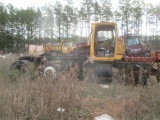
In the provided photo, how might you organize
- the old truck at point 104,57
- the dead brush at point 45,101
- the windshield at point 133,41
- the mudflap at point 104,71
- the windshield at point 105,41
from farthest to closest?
the windshield at point 133,41 → the windshield at point 105,41 → the mudflap at point 104,71 → the old truck at point 104,57 → the dead brush at point 45,101

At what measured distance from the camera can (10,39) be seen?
52094 mm

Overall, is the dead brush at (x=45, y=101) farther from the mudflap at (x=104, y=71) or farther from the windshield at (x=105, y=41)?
the windshield at (x=105, y=41)

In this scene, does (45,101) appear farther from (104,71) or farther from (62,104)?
(104,71)

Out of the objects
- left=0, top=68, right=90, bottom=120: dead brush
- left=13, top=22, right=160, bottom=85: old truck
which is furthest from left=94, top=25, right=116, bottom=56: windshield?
left=0, top=68, right=90, bottom=120: dead brush

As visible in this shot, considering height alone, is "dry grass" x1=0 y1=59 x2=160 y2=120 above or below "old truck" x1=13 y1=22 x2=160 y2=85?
below

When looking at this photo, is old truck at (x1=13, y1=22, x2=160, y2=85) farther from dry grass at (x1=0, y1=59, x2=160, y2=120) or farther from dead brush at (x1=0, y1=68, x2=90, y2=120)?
dead brush at (x1=0, y1=68, x2=90, y2=120)

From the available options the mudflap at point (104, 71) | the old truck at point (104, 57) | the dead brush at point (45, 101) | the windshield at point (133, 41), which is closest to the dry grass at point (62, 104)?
the dead brush at point (45, 101)

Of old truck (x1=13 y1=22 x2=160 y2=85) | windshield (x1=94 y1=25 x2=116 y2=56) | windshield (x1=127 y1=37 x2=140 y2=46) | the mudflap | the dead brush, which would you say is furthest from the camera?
windshield (x1=127 y1=37 x2=140 y2=46)

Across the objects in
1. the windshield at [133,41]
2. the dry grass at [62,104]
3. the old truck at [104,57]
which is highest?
the windshield at [133,41]

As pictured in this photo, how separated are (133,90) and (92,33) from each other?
376 centimetres

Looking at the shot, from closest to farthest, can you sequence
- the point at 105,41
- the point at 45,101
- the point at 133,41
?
the point at 45,101
the point at 105,41
the point at 133,41

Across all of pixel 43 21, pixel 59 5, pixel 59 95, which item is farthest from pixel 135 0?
pixel 59 95

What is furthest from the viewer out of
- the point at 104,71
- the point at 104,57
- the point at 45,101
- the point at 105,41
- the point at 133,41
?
the point at 133,41

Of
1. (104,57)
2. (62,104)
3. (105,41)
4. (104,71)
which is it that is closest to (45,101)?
(62,104)
